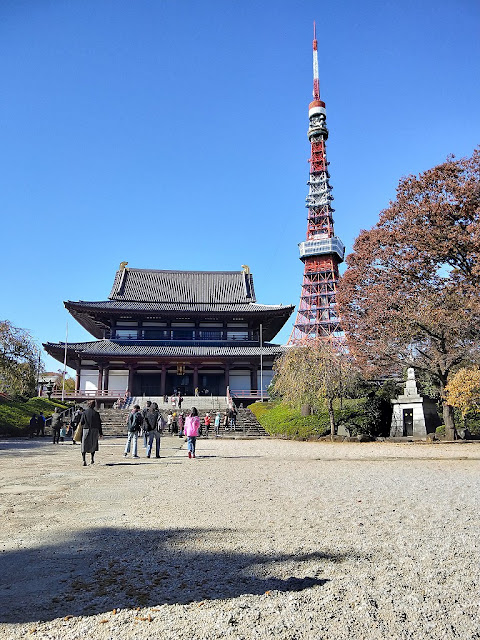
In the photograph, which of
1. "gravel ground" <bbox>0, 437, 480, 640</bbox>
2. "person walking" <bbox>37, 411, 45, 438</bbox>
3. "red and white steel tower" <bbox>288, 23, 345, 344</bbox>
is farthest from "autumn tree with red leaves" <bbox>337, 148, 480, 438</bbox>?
"red and white steel tower" <bbox>288, 23, 345, 344</bbox>

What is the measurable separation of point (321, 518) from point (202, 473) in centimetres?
499

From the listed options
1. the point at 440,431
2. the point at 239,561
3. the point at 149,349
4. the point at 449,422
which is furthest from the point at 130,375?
the point at 239,561

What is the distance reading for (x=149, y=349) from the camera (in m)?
39.3

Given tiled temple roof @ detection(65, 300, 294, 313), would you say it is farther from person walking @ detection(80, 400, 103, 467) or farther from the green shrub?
person walking @ detection(80, 400, 103, 467)

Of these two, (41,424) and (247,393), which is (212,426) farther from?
(247,393)

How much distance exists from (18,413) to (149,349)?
14.6 meters

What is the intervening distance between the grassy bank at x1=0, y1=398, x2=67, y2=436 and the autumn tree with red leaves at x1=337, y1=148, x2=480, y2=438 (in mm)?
16944

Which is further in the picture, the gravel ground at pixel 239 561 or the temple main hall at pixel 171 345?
the temple main hall at pixel 171 345

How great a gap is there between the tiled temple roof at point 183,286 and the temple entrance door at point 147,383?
24.4 ft

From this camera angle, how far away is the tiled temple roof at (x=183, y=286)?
4538cm

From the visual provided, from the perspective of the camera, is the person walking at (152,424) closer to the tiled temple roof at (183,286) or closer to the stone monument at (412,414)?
the stone monument at (412,414)

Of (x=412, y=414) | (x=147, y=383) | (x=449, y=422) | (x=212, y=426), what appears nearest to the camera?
(x=449, y=422)

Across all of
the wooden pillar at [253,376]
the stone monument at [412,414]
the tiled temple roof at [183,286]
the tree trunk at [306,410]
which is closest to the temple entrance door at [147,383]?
the tiled temple roof at [183,286]

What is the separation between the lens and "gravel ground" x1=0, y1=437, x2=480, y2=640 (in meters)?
2.71
